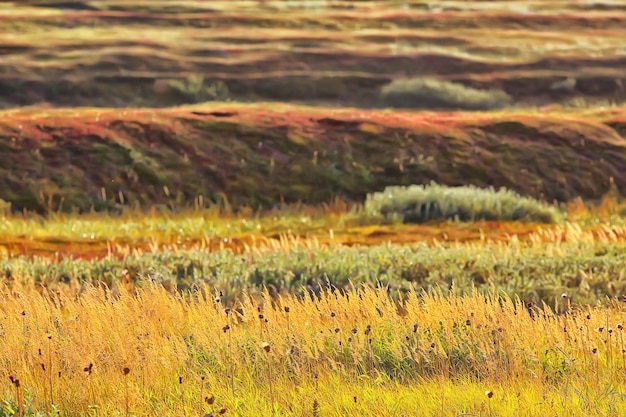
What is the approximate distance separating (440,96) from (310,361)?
121ft

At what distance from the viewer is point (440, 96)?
4500cm

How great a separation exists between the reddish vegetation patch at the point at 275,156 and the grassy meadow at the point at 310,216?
0.27 ft

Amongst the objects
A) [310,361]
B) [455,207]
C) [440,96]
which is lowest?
[440,96]

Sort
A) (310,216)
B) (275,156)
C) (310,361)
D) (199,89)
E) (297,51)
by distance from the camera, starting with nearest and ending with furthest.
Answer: (310,361), (310,216), (275,156), (199,89), (297,51)

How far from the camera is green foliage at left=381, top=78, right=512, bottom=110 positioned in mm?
43969

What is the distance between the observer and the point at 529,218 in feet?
70.3

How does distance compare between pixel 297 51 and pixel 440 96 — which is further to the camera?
pixel 297 51

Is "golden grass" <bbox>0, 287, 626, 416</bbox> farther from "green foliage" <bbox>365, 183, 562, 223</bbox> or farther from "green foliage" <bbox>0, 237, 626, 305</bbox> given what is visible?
"green foliage" <bbox>365, 183, 562, 223</bbox>

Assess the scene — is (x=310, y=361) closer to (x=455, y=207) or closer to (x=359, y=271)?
(x=359, y=271)

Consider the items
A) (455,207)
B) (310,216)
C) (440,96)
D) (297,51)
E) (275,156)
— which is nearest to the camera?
(455,207)

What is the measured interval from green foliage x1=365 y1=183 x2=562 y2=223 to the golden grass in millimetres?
10911

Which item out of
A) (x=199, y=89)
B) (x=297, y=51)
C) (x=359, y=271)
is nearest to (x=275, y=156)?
(x=359, y=271)

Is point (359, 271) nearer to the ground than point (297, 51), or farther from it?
farther from it

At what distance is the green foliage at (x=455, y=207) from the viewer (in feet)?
70.5
